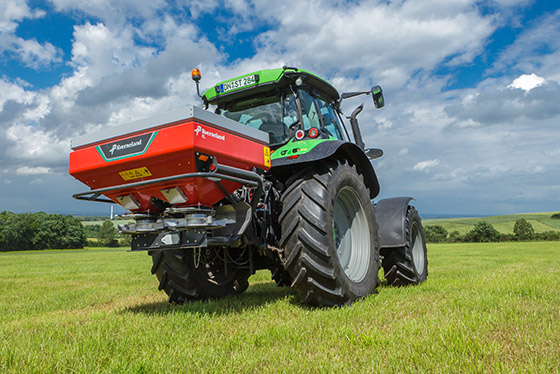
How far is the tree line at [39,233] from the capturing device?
5362 cm

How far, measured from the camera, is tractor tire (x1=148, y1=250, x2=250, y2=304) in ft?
15.1

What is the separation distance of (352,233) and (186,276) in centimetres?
201

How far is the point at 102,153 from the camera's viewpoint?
12.5 ft

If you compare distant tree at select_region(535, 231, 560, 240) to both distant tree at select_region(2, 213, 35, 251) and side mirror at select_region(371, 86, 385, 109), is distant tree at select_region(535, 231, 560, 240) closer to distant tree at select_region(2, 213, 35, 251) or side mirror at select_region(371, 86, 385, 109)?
side mirror at select_region(371, 86, 385, 109)

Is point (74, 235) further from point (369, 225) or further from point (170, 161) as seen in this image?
point (170, 161)

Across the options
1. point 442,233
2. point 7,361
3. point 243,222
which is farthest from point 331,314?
point 442,233

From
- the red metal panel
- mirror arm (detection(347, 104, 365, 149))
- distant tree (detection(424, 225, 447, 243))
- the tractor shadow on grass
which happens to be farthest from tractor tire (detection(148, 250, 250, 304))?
distant tree (detection(424, 225, 447, 243))

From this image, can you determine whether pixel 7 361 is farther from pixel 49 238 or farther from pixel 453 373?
pixel 49 238

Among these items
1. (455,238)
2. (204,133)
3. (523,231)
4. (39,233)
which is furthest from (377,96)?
(39,233)

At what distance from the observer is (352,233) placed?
4988mm

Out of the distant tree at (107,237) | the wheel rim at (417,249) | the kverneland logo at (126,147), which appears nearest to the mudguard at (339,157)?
the wheel rim at (417,249)

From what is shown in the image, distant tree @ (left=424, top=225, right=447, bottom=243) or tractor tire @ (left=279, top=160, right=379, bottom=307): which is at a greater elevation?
tractor tire @ (left=279, top=160, right=379, bottom=307)

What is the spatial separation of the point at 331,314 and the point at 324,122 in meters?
2.67

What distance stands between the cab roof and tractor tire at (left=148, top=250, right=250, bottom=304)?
2.10 meters
